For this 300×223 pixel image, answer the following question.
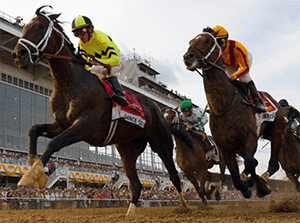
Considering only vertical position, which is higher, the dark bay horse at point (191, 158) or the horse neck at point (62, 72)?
the horse neck at point (62, 72)

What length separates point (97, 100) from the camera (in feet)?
18.5

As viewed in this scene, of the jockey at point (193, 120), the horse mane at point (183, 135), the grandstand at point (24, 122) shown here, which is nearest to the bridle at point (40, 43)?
the horse mane at point (183, 135)

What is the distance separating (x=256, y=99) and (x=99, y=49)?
291cm

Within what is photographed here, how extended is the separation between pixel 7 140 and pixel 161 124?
2226 cm

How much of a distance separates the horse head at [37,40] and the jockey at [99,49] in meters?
0.40

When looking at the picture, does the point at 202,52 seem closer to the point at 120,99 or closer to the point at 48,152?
the point at 120,99

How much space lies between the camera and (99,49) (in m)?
6.25

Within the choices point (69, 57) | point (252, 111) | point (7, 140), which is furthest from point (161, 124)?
point (7, 140)

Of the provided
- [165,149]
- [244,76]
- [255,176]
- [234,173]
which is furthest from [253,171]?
[165,149]

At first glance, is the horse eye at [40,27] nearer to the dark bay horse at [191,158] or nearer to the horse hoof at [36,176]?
the horse hoof at [36,176]

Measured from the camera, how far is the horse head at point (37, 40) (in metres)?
Result: 4.95

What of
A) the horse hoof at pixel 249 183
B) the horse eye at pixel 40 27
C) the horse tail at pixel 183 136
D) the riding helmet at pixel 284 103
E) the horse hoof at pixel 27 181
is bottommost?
the horse hoof at pixel 249 183

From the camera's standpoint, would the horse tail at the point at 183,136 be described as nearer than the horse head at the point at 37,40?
No

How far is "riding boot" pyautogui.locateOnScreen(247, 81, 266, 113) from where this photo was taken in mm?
6191
